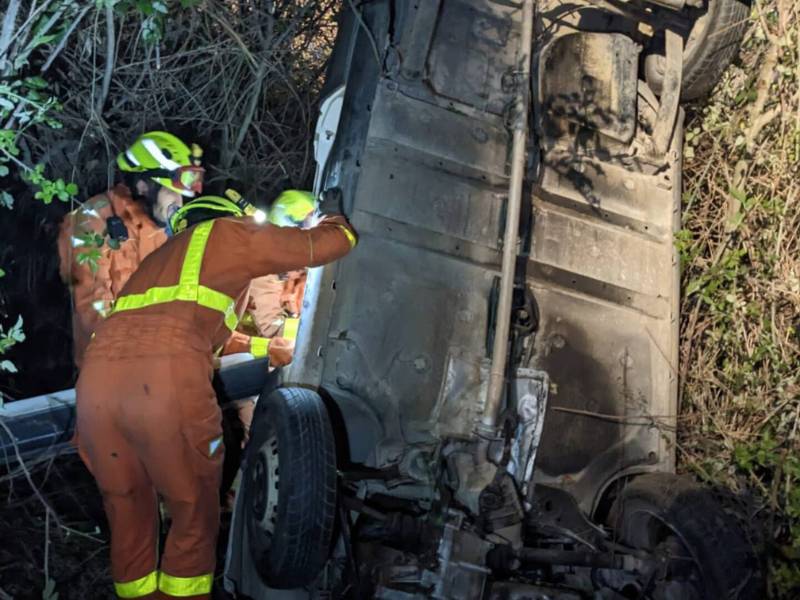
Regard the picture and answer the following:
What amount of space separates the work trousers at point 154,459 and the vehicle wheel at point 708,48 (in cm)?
244

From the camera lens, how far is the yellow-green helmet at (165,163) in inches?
166

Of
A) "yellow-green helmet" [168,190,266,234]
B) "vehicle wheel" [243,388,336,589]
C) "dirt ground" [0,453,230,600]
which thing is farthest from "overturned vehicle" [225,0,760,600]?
"dirt ground" [0,453,230,600]

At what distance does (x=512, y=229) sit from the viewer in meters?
3.11

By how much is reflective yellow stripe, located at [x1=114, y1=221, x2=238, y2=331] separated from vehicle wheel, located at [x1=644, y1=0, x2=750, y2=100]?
7.15 feet

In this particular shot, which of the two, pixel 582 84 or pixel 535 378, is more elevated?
pixel 582 84

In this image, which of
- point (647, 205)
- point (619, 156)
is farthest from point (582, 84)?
point (647, 205)

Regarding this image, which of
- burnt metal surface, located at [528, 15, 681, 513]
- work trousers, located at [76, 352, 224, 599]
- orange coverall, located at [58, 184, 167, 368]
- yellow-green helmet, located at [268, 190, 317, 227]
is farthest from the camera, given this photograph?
yellow-green helmet, located at [268, 190, 317, 227]

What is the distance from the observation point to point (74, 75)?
4.84m

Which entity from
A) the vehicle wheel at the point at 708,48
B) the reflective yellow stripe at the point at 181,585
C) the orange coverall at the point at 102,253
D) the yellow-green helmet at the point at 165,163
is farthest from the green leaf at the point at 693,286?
the orange coverall at the point at 102,253

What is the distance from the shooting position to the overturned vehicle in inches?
104

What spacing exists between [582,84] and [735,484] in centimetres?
184

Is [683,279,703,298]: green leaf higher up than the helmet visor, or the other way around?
the helmet visor

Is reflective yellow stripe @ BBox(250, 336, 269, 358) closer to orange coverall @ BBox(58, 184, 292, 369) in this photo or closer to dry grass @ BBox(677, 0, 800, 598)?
orange coverall @ BBox(58, 184, 292, 369)

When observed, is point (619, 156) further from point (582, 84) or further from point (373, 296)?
point (373, 296)
